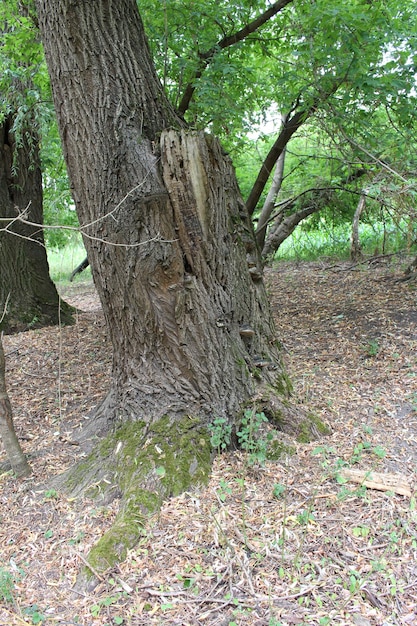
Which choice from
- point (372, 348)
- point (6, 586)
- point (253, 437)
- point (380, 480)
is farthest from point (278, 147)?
point (6, 586)

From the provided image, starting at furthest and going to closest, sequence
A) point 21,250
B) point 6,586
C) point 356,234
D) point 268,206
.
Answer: point 356,234
point 268,206
point 21,250
point 6,586

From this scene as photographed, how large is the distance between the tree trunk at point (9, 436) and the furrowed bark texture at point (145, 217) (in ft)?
2.47

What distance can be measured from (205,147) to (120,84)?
69 cm

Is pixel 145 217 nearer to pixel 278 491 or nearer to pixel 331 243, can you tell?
pixel 278 491

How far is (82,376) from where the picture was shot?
4.83 meters

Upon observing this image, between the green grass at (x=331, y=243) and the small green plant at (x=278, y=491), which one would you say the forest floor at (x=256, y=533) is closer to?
the small green plant at (x=278, y=491)

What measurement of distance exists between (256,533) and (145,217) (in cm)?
Result: 197

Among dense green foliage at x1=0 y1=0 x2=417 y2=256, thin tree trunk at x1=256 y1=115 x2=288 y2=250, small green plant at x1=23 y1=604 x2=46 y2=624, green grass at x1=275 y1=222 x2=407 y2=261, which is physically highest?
dense green foliage at x1=0 y1=0 x2=417 y2=256

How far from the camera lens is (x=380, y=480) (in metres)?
2.85

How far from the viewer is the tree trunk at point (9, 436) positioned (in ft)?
10.3

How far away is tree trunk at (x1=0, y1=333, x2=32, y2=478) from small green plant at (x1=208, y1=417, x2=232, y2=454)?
133 centimetres

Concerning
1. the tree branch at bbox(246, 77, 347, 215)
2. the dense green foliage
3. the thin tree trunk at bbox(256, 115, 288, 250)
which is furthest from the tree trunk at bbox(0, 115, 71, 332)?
the thin tree trunk at bbox(256, 115, 288, 250)

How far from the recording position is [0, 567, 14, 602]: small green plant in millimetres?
2311

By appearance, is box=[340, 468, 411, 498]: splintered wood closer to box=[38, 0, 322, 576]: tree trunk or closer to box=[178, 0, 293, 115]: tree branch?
box=[38, 0, 322, 576]: tree trunk
